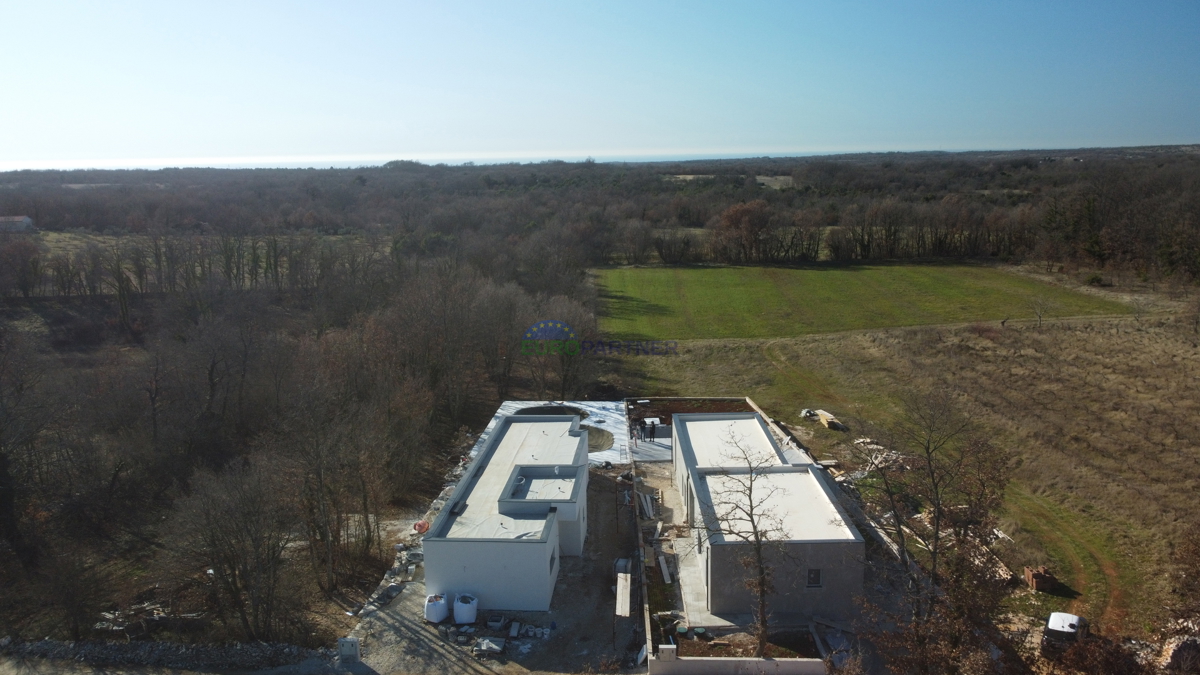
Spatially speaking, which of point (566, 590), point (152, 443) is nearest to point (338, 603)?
point (566, 590)

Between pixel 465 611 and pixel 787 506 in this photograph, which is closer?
pixel 465 611

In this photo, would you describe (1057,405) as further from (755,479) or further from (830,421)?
(755,479)

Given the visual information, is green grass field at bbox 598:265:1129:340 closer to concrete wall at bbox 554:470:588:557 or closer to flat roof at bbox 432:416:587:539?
flat roof at bbox 432:416:587:539

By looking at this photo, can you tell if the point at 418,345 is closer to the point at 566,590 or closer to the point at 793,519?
the point at 566,590

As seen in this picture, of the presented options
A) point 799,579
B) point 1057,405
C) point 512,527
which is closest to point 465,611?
point 512,527

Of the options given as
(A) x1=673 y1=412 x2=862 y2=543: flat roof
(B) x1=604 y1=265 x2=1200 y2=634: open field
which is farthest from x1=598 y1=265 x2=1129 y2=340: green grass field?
(A) x1=673 y1=412 x2=862 y2=543: flat roof

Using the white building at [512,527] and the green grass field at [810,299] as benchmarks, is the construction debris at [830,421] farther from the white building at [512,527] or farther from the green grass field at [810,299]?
the green grass field at [810,299]
